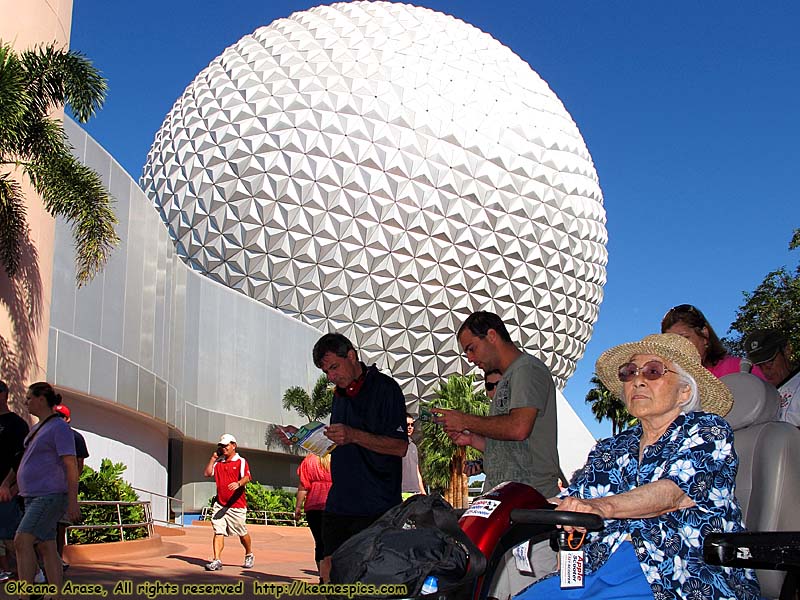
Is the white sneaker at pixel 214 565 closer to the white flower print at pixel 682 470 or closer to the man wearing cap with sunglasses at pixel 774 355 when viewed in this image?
the man wearing cap with sunglasses at pixel 774 355

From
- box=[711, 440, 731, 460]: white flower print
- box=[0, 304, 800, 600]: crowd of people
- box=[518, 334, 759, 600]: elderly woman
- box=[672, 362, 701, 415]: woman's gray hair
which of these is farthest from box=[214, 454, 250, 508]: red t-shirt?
box=[711, 440, 731, 460]: white flower print

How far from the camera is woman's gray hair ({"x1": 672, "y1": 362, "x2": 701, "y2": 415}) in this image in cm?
293

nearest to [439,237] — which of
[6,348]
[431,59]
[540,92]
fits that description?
[431,59]

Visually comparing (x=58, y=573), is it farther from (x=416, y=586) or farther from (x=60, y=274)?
(x=60, y=274)

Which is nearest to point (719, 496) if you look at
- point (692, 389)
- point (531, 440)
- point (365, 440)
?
point (692, 389)

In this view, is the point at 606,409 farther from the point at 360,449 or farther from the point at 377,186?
the point at 360,449

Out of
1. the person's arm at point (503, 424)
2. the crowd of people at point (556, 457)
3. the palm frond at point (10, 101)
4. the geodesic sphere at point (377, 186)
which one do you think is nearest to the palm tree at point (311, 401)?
the geodesic sphere at point (377, 186)

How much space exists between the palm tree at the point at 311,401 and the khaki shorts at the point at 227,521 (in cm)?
1857

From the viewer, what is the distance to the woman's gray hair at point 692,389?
9.61 ft

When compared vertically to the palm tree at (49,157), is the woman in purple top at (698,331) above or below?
below

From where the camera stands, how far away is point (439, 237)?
36.0 meters

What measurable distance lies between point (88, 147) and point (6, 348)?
20.3 feet

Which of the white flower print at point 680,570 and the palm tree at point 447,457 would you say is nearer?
the white flower print at point 680,570

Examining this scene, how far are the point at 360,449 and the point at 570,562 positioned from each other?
245 cm
